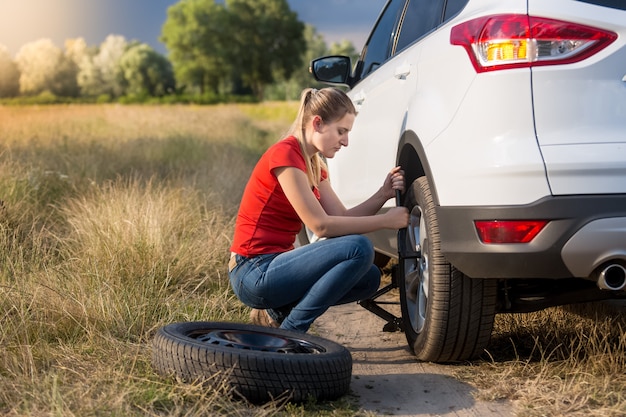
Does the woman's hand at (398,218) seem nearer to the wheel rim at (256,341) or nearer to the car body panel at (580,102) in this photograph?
the wheel rim at (256,341)

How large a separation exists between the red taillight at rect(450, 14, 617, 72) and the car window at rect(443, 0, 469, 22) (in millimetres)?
471

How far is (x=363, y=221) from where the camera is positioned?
3.89 metres

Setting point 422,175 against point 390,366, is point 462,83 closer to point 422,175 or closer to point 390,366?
point 422,175

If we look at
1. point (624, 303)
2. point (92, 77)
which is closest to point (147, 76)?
point (92, 77)

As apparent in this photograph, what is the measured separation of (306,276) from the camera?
393 centimetres

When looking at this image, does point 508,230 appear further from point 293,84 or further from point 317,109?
point 293,84

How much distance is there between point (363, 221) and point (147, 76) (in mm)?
93061

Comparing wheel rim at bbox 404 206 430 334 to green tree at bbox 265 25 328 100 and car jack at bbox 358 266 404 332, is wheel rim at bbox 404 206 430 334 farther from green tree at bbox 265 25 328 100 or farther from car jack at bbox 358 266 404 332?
green tree at bbox 265 25 328 100

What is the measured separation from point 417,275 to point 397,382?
21.7 inches

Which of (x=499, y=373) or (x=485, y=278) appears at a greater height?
(x=485, y=278)

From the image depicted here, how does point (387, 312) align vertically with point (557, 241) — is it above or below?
below

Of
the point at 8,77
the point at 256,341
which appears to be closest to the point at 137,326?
the point at 256,341

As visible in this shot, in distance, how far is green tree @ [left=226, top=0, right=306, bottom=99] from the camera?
250 ft

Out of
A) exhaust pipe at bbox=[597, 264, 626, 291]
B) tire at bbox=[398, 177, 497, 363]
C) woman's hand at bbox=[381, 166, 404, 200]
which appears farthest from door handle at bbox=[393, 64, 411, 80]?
exhaust pipe at bbox=[597, 264, 626, 291]
